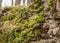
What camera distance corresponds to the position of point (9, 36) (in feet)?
33.9

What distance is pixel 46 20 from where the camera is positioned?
31.0ft

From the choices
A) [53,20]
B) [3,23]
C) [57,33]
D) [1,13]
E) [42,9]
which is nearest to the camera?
[57,33]

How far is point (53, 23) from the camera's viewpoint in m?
8.72

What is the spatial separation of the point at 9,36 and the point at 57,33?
10.5 ft

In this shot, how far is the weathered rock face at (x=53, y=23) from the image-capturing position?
824 cm

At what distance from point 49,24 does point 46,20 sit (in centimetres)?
58

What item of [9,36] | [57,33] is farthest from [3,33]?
[57,33]

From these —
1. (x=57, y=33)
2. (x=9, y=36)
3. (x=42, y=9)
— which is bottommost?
(x=9, y=36)

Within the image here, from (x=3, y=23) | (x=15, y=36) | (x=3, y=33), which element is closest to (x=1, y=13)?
(x=3, y=23)

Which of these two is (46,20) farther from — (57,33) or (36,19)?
(57,33)

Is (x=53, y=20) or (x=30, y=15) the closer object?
(x=53, y=20)

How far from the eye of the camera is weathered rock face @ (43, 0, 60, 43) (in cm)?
824

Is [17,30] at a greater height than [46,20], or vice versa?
[46,20]

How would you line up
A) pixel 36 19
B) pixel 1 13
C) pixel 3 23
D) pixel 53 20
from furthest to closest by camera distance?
1. pixel 1 13
2. pixel 3 23
3. pixel 36 19
4. pixel 53 20
